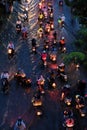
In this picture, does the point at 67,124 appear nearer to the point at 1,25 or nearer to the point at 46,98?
the point at 46,98

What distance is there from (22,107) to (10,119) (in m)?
2.09

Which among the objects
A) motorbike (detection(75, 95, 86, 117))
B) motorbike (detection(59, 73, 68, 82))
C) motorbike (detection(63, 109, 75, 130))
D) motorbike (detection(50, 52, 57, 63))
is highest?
motorbike (detection(50, 52, 57, 63))

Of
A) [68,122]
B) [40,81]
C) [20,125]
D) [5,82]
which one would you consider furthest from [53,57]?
[20,125]

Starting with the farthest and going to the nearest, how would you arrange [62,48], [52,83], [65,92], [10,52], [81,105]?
[62,48], [10,52], [52,83], [65,92], [81,105]

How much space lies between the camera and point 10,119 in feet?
108

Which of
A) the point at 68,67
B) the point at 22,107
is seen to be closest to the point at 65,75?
the point at 68,67

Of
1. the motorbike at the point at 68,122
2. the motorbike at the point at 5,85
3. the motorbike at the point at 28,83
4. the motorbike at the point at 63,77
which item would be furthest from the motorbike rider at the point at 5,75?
the motorbike at the point at 68,122

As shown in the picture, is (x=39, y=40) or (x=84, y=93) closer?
(x=84, y=93)

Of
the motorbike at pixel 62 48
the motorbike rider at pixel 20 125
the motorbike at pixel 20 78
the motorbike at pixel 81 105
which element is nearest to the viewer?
the motorbike rider at pixel 20 125

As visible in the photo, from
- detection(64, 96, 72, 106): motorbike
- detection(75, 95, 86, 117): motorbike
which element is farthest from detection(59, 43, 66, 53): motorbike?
detection(75, 95, 86, 117): motorbike

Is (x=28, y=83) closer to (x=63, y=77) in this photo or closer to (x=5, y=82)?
(x=5, y=82)

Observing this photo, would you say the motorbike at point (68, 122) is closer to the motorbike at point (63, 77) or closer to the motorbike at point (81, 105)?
the motorbike at point (81, 105)

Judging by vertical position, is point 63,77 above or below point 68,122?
above

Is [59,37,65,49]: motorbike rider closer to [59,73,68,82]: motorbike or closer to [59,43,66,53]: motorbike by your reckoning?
[59,43,66,53]: motorbike
